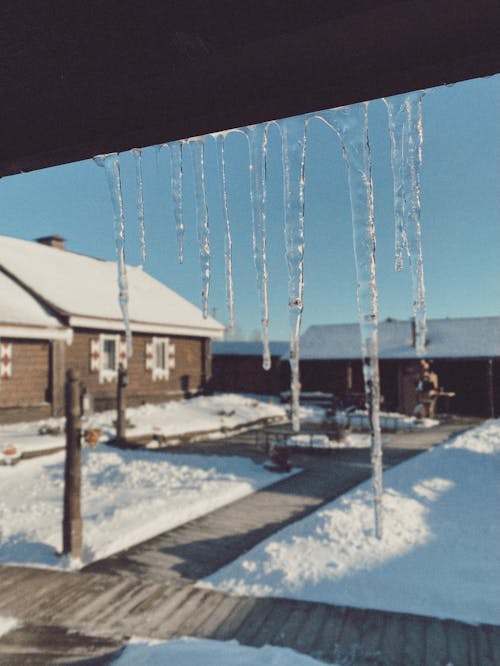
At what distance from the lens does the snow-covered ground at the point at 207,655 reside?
3227mm

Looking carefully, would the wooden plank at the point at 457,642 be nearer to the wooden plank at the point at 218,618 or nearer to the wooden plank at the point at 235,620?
the wooden plank at the point at 235,620

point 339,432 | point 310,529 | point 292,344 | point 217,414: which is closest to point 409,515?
point 310,529

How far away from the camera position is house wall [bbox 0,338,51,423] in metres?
14.0

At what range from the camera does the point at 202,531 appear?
258 inches

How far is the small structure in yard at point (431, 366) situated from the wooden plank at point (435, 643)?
16.5 metres

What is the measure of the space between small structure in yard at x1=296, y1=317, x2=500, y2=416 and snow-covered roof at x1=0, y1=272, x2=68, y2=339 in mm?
11540

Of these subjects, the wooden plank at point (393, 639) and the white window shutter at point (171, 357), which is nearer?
the wooden plank at point (393, 639)

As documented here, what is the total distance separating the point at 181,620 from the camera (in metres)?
4.06

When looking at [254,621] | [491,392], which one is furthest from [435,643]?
[491,392]

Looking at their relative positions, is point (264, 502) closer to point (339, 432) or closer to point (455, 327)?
point (339, 432)

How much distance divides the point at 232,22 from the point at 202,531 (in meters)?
6.40

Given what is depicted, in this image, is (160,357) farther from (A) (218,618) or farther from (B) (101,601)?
(A) (218,618)

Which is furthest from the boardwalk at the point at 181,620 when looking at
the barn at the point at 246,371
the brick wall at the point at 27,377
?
the barn at the point at 246,371

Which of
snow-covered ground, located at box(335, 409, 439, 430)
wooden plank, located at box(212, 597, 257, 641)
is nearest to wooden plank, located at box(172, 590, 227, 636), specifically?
wooden plank, located at box(212, 597, 257, 641)
